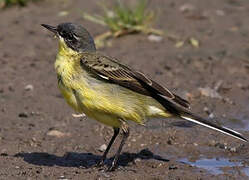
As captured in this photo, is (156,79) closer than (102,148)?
No

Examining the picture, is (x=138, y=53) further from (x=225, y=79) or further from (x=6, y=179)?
(x=6, y=179)

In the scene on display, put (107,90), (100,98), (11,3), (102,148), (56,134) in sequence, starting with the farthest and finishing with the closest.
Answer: (11,3)
(56,134)
(102,148)
(107,90)
(100,98)

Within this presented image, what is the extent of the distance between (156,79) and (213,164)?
3416mm

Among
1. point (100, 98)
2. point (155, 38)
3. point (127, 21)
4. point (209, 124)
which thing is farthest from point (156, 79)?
point (100, 98)

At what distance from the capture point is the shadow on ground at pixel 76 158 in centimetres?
841

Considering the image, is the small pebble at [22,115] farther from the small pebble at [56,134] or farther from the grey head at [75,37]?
the grey head at [75,37]

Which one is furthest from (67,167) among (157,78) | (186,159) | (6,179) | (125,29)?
(125,29)

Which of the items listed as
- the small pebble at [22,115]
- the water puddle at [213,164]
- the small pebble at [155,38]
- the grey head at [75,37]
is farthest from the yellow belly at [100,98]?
the small pebble at [155,38]

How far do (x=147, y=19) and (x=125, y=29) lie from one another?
52 centimetres

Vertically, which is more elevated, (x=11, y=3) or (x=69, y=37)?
(x=69, y=37)

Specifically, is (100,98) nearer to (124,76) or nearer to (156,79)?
(124,76)

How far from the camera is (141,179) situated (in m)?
7.71

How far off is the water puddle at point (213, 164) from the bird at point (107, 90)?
2.02ft

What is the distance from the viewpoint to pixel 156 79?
11641 millimetres
